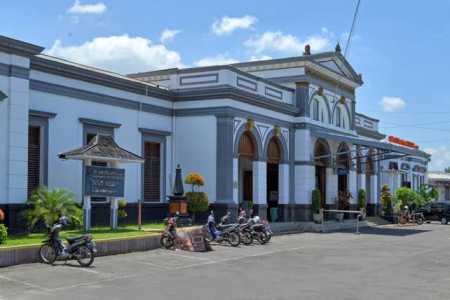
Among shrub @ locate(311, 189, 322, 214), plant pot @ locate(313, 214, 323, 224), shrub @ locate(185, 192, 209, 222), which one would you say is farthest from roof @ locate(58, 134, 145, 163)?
plant pot @ locate(313, 214, 323, 224)

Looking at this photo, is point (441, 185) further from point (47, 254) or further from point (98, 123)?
point (47, 254)

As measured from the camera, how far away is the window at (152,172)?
25.0 m

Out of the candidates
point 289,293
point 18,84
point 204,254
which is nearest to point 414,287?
point 289,293

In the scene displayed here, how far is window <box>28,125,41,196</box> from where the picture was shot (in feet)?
65.0

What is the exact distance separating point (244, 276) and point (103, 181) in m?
6.83

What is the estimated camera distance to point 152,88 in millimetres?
24891

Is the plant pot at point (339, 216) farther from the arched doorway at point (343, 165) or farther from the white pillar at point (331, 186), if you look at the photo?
the arched doorway at point (343, 165)

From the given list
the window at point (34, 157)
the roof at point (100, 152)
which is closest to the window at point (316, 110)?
the roof at point (100, 152)

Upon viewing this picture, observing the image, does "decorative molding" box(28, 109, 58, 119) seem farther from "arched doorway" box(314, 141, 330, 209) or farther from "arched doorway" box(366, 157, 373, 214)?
"arched doorway" box(366, 157, 373, 214)

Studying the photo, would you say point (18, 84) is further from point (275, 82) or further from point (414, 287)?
point (275, 82)

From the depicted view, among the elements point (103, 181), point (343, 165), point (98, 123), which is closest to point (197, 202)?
point (98, 123)

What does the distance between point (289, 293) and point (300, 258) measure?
6.34 metres

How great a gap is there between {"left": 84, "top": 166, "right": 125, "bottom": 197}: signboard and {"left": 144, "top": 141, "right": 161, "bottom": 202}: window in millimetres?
5493

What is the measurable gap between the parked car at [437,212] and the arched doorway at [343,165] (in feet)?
25.1
